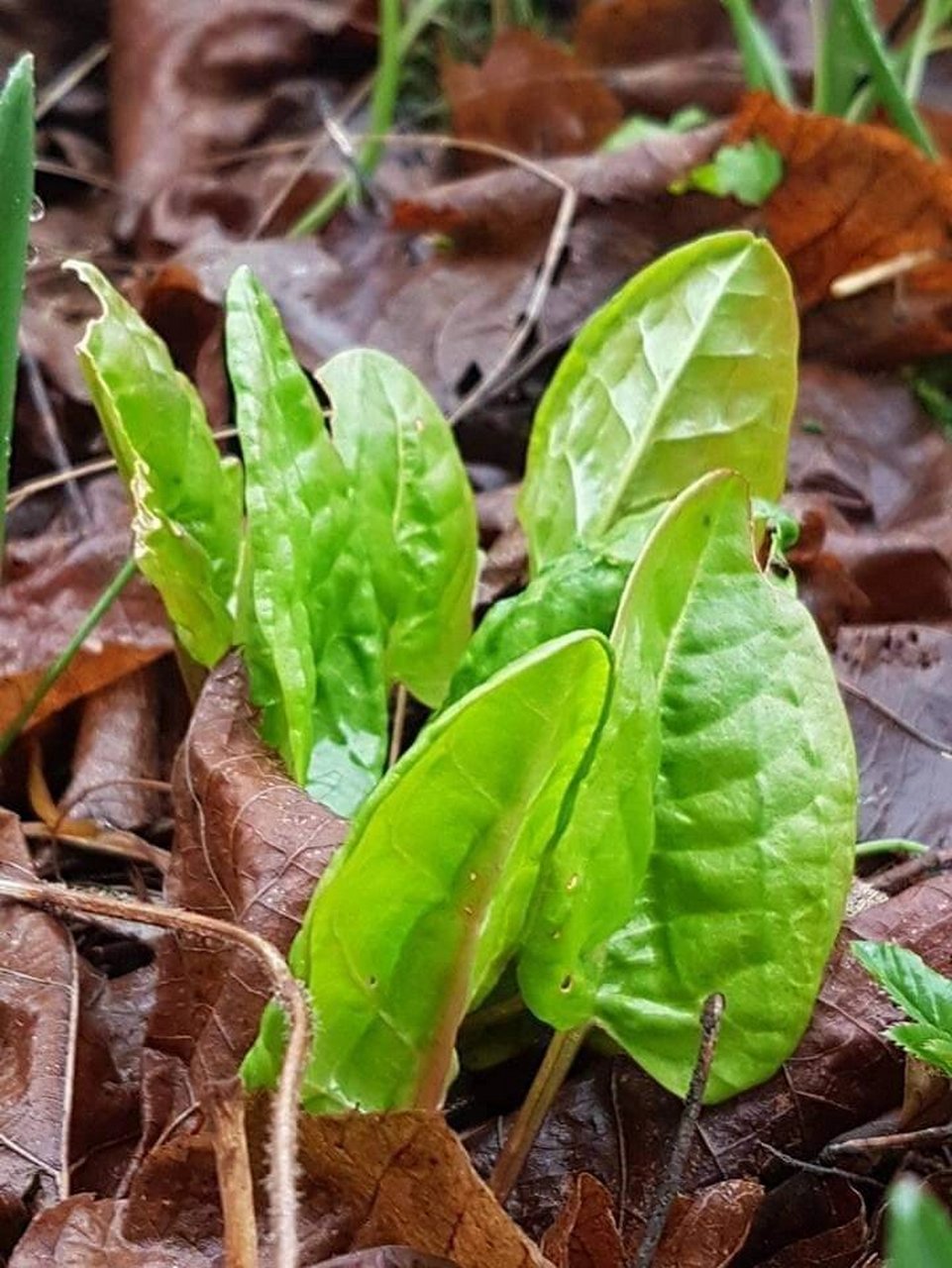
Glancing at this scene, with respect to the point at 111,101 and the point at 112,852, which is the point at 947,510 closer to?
the point at 112,852

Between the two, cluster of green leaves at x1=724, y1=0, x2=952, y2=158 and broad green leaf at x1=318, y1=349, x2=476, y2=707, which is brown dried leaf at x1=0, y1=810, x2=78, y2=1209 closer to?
broad green leaf at x1=318, y1=349, x2=476, y2=707

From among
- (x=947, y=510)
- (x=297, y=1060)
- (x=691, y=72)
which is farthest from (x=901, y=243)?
(x=297, y=1060)

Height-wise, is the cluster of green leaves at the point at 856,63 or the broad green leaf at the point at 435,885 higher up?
the cluster of green leaves at the point at 856,63

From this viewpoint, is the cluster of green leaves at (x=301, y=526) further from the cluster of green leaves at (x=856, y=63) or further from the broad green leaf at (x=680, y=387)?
the cluster of green leaves at (x=856, y=63)

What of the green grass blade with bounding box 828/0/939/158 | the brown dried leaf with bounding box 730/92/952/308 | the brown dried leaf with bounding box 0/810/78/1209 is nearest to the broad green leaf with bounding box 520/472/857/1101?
the brown dried leaf with bounding box 0/810/78/1209

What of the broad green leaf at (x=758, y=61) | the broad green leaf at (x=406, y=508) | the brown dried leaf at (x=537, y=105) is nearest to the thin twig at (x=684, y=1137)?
the broad green leaf at (x=406, y=508)

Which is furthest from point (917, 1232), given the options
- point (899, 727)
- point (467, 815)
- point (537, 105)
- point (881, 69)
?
point (537, 105)
